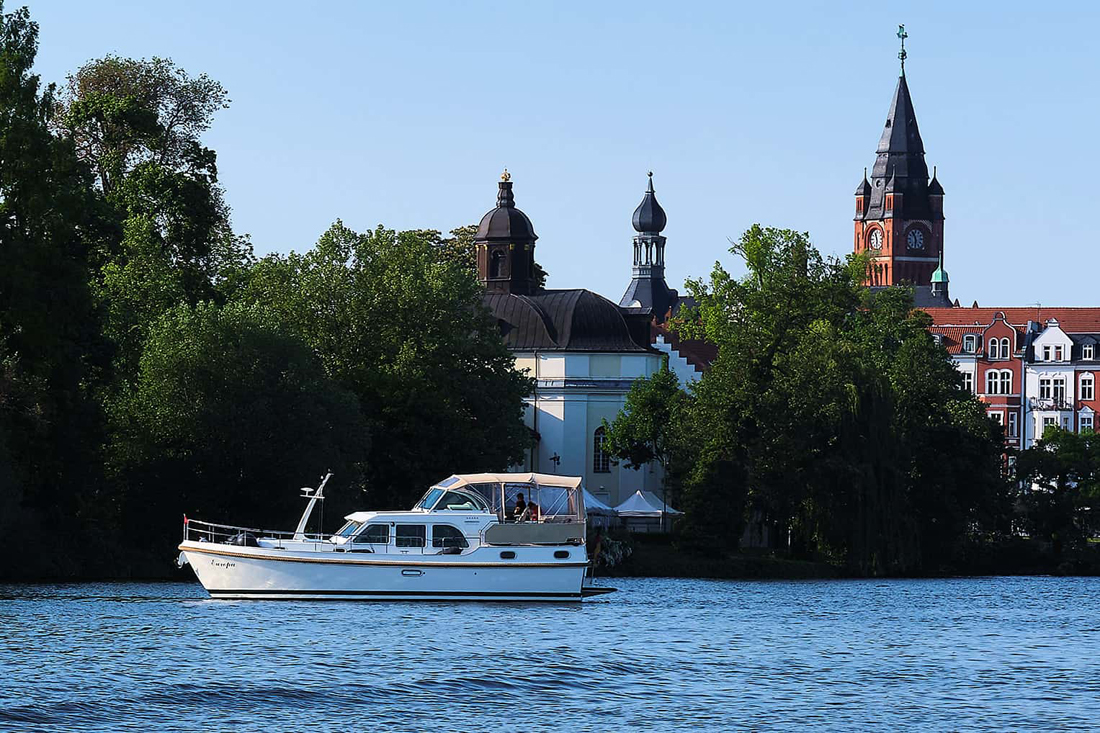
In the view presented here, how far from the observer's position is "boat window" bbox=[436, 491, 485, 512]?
5666 cm

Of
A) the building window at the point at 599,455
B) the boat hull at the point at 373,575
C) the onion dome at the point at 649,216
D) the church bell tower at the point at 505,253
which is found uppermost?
the onion dome at the point at 649,216

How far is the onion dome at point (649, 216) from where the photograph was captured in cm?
18462

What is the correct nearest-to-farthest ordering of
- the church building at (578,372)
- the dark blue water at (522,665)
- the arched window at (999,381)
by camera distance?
the dark blue water at (522,665) → the church building at (578,372) → the arched window at (999,381)

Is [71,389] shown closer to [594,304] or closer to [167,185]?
[167,185]

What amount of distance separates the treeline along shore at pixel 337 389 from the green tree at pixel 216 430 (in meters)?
0.09

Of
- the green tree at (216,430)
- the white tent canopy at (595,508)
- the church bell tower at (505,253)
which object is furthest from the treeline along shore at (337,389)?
the church bell tower at (505,253)

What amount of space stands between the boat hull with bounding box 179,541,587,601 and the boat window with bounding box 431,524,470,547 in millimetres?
437

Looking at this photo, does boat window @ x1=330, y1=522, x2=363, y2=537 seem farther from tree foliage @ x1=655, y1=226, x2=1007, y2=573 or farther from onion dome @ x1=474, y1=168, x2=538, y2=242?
onion dome @ x1=474, y1=168, x2=538, y2=242

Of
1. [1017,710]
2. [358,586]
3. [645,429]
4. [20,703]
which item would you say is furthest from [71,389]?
[645,429]

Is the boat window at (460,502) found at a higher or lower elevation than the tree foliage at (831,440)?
lower

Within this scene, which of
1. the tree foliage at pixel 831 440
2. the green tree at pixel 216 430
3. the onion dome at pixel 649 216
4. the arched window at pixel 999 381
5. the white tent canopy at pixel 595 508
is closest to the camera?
the green tree at pixel 216 430

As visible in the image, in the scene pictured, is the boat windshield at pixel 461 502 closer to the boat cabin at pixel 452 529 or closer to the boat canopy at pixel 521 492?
the boat cabin at pixel 452 529

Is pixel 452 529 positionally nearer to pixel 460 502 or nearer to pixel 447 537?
pixel 447 537

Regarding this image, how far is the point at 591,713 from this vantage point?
1373 inches
